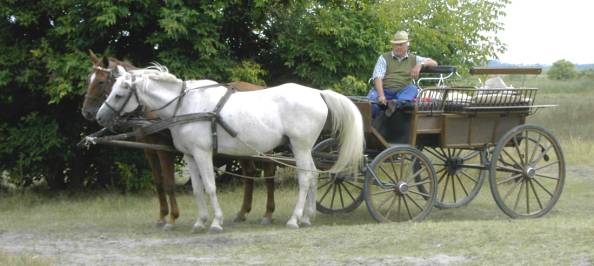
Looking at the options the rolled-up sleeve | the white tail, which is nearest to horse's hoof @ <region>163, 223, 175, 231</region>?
the white tail

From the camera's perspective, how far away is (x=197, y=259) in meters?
8.16

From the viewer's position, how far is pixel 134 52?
1391 cm

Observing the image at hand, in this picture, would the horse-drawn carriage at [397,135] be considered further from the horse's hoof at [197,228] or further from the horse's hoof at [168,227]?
the horse's hoof at [168,227]

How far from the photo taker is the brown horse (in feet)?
32.6

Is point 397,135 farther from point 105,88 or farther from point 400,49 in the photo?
point 105,88

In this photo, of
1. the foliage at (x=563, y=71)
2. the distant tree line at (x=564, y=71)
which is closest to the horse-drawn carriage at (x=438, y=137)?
the distant tree line at (x=564, y=71)

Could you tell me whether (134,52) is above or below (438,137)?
above

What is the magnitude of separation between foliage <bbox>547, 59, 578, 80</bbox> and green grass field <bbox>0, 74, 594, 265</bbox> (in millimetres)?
45701

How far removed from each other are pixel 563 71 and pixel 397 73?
1945 inches

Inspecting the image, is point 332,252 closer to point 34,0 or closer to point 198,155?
point 198,155

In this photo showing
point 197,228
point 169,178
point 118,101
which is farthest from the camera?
point 169,178

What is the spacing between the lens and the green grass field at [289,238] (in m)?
7.79

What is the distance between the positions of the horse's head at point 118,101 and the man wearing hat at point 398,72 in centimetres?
287

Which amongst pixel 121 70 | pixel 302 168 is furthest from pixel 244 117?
pixel 121 70
